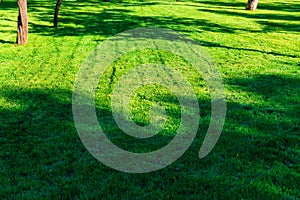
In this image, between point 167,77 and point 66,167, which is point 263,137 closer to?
point 66,167

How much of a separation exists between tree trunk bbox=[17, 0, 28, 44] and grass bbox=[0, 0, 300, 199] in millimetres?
368

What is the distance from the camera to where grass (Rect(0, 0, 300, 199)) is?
13.2ft

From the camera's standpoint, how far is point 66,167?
4.40 metres

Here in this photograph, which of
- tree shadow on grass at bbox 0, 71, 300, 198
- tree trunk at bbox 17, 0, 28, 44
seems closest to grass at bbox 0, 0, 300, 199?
tree shadow on grass at bbox 0, 71, 300, 198

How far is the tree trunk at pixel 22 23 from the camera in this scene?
11.0 m

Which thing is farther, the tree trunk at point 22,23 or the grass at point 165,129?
the tree trunk at point 22,23

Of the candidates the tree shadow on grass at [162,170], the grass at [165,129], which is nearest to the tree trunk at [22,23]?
the grass at [165,129]

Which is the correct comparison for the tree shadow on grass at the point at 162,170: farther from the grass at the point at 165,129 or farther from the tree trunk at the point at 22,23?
the tree trunk at the point at 22,23

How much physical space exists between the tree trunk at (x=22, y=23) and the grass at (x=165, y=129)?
368mm

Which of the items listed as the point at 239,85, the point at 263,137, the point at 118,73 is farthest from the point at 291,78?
the point at 118,73

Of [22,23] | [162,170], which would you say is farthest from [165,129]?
[22,23]

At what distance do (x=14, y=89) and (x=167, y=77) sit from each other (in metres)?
3.39

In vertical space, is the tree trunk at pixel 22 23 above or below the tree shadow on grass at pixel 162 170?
above

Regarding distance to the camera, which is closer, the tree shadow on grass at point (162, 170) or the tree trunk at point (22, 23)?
the tree shadow on grass at point (162, 170)
